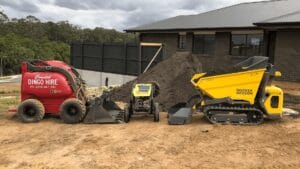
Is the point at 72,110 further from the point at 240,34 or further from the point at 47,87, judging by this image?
the point at 240,34

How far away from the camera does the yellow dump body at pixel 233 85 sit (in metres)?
9.49

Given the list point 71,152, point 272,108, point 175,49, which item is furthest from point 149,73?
point 175,49

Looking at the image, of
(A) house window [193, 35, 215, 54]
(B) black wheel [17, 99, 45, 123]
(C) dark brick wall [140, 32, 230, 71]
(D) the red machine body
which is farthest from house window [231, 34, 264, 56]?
(B) black wheel [17, 99, 45, 123]

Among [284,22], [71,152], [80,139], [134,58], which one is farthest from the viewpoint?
[134,58]

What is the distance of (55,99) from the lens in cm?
1047

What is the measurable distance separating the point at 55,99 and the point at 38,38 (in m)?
71.7

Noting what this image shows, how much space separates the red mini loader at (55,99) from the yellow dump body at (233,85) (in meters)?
2.45

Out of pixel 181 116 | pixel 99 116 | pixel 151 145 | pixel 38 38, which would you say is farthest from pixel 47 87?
pixel 38 38

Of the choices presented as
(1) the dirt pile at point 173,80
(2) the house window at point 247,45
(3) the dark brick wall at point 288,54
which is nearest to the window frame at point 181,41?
(2) the house window at point 247,45

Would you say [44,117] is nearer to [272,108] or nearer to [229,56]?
[272,108]

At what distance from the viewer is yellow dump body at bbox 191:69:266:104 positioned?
31.1ft

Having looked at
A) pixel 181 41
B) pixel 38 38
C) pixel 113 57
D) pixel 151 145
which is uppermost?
pixel 38 38

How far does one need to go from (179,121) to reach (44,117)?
156 inches

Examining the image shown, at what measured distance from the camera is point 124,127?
9.49m
